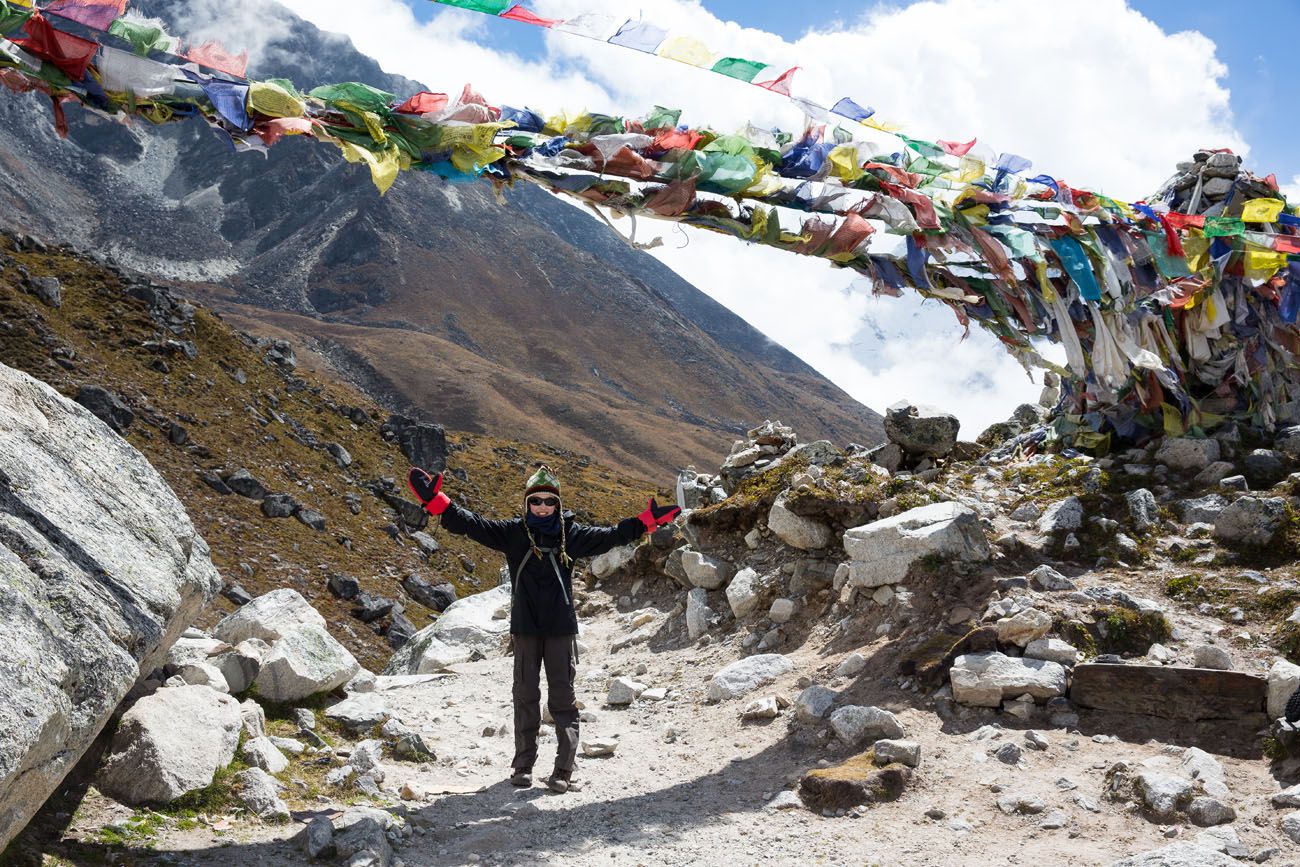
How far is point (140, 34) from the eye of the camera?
6008mm

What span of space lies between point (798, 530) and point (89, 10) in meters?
6.59

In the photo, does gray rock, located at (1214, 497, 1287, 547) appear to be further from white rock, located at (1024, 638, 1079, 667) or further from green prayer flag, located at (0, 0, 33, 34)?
green prayer flag, located at (0, 0, 33, 34)

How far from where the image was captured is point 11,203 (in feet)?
431

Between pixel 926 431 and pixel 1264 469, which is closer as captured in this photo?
pixel 1264 469

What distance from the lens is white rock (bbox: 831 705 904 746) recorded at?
19.7 ft

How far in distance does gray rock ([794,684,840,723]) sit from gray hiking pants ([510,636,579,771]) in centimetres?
156

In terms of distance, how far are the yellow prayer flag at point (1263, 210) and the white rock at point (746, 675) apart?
20.4ft

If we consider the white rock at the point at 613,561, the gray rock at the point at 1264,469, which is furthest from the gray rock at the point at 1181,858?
the white rock at the point at 613,561

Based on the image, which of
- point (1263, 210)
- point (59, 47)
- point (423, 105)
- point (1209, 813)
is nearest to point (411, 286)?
point (1263, 210)

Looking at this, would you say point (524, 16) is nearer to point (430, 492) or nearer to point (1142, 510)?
point (430, 492)

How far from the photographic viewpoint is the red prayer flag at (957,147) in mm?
8672

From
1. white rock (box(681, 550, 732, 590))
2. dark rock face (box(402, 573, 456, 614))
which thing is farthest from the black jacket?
dark rock face (box(402, 573, 456, 614))

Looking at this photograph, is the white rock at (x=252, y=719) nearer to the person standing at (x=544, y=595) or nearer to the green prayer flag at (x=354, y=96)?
the person standing at (x=544, y=595)

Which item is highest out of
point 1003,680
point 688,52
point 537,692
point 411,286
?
point 411,286
